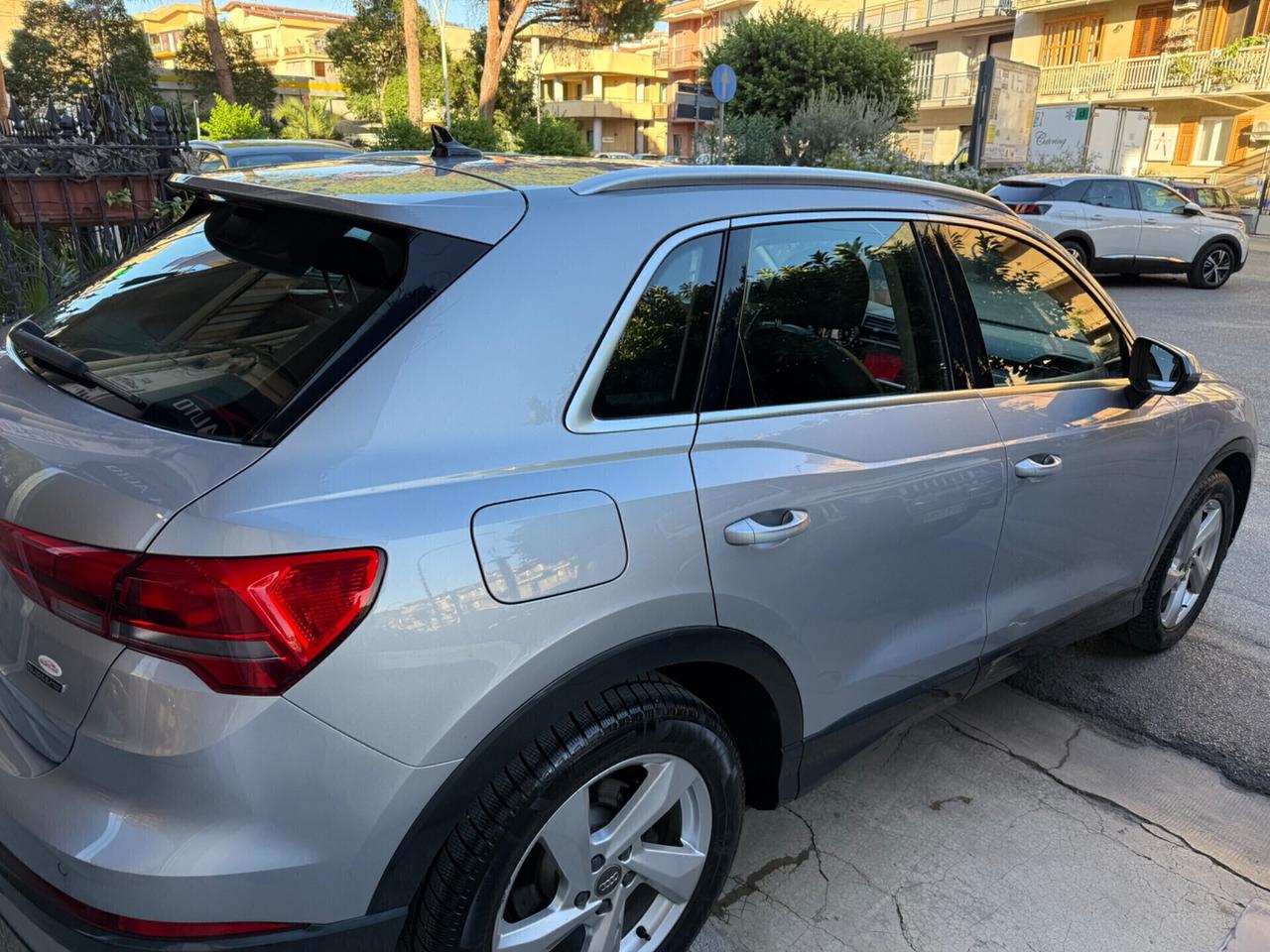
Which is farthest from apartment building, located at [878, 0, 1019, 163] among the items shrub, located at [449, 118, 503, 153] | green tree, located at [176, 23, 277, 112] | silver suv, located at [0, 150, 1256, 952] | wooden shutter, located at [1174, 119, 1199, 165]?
silver suv, located at [0, 150, 1256, 952]

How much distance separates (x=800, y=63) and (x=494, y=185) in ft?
71.8

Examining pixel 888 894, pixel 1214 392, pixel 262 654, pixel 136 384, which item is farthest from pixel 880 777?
pixel 136 384

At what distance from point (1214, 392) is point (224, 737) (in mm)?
3298

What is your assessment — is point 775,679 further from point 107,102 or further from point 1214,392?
point 107,102

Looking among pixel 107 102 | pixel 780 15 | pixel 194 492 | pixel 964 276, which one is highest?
pixel 780 15

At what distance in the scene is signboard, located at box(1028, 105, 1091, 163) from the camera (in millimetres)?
23406

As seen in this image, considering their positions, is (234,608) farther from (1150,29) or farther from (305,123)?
(305,123)

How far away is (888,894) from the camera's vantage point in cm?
244

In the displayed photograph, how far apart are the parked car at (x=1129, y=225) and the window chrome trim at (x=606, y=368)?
44.9ft

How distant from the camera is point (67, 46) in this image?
125ft

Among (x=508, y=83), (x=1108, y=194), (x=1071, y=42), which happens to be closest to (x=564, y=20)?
(x=508, y=83)

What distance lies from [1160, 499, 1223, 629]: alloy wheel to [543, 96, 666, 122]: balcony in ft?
196

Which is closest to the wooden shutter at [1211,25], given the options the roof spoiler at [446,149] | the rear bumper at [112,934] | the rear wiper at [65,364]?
the roof spoiler at [446,149]

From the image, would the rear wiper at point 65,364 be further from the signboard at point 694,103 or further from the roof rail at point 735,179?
the signboard at point 694,103
